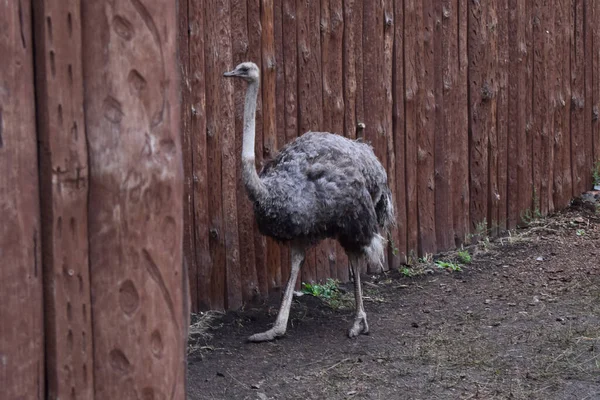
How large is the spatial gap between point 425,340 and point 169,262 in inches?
151

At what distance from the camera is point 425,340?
222 inches

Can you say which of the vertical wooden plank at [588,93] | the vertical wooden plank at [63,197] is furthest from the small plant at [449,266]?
the vertical wooden plank at [63,197]

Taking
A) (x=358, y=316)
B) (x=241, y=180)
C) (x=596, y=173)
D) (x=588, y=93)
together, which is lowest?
(x=358, y=316)

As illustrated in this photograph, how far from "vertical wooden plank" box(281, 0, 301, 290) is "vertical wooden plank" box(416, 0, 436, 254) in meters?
1.52

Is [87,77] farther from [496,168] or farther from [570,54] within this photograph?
[570,54]

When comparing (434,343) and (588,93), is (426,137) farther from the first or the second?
(588,93)

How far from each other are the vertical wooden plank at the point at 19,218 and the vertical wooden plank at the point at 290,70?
14.8 ft

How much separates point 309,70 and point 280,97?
1.11ft

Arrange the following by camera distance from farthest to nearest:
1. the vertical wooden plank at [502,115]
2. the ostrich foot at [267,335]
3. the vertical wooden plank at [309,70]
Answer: the vertical wooden plank at [502,115] < the vertical wooden plank at [309,70] < the ostrich foot at [267,335]

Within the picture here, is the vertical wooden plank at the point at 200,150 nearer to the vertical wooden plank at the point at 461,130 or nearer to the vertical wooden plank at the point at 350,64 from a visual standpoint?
the vertical wooden plank at the point at 350,64

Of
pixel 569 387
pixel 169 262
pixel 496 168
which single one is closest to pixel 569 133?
Result: pixel 496 168

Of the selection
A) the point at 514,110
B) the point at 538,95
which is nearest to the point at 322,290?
the point at 514,110

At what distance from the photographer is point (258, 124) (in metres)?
6.21

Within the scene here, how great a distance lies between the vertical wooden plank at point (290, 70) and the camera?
6.32m
